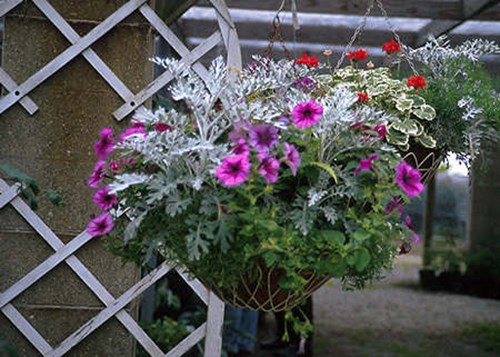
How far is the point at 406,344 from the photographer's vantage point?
507cm

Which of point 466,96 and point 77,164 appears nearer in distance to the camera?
point 466,96

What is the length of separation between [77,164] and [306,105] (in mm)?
1114

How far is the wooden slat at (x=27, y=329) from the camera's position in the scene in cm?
215

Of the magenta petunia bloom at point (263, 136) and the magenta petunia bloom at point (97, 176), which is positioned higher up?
the magenta petunia bloom at point (97, 176)

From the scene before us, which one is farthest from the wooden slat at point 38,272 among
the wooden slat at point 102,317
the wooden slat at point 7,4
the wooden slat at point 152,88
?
the wooden slat at point 7,4

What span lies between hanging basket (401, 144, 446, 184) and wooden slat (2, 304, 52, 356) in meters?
1.22

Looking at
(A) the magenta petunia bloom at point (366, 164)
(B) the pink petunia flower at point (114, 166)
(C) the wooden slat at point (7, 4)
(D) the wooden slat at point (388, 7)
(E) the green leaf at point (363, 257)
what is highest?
(D) the wooden slat at point (388, 7)

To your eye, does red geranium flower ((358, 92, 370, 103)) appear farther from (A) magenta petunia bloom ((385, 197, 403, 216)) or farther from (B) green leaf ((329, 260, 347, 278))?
(B) green leaf ((329, 260, 347, 278))

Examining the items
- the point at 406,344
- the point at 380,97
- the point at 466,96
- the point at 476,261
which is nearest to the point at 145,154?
the point at 380,97

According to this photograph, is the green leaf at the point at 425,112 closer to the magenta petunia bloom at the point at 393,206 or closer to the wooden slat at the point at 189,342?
the magenta petunia bloom at the point at 393,206

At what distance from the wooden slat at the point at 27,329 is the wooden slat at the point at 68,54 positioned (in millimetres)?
601

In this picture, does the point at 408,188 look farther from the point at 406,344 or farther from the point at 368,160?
the point at 406,344

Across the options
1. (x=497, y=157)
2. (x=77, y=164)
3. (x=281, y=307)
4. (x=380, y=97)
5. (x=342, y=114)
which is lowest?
(x=281, y=307)

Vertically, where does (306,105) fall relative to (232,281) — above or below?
above
